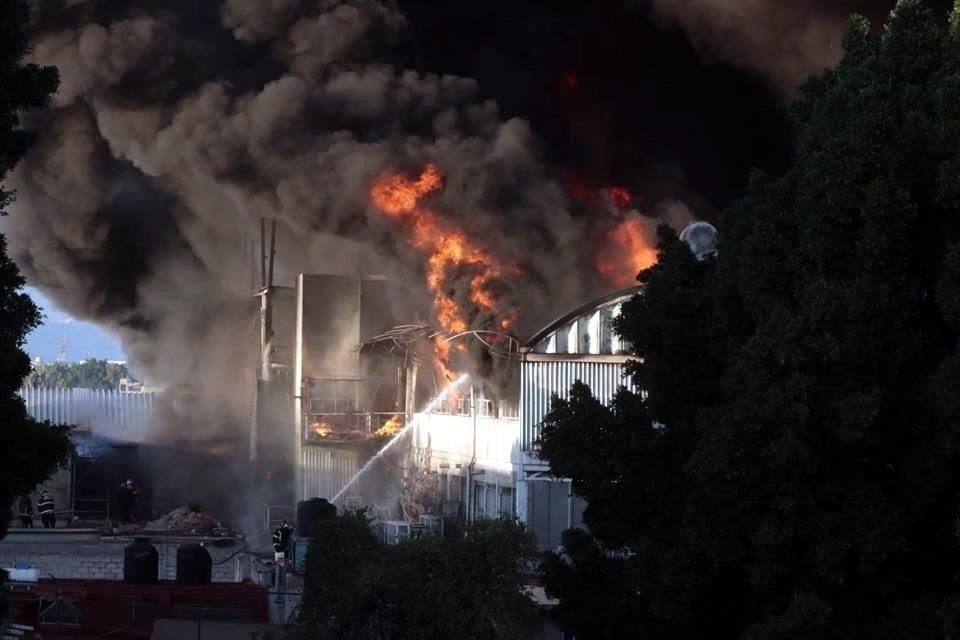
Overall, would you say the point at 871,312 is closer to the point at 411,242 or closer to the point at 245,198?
the point at 411,242

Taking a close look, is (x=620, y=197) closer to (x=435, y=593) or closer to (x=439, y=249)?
(x=439, y=249)

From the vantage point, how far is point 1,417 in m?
16.2

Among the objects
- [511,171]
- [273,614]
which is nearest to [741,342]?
[273,614]

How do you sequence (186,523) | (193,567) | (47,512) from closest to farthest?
(193,567) → (47,512) → (186,523)

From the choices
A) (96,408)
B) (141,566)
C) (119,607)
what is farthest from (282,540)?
(96,408)

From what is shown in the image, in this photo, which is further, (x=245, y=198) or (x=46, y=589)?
(x=245, y=198)

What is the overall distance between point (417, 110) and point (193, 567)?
17.9 meters

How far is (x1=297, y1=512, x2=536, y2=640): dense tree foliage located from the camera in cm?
1809

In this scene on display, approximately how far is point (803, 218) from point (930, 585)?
4.08 metres

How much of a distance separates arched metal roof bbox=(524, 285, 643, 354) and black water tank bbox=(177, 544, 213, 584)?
7.39m

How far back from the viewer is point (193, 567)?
1225 inches

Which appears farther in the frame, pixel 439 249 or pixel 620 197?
pixel 620 197

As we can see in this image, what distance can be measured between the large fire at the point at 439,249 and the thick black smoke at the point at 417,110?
1.20 feet

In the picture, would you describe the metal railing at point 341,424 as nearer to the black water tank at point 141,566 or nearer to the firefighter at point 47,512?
the firefighter at point 47,512
